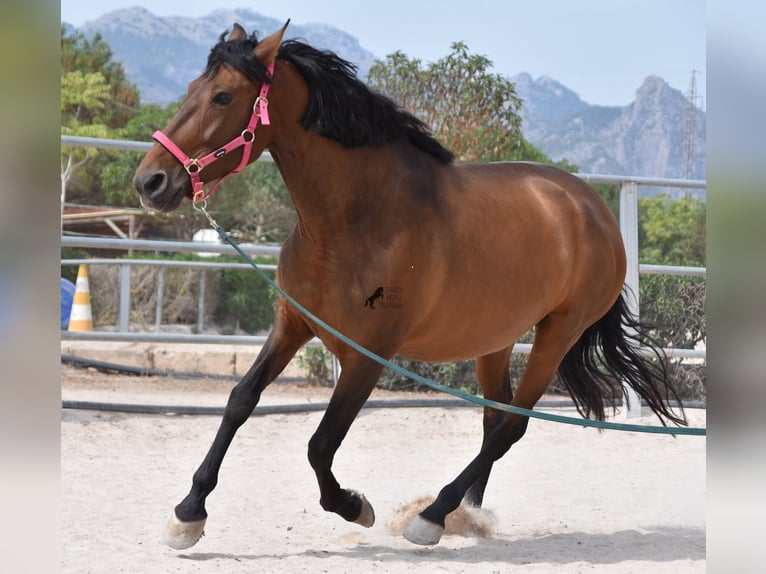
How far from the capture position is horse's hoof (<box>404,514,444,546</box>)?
3432 mm

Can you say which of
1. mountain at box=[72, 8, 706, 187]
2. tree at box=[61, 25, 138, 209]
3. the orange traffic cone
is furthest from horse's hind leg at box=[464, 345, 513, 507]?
mountain at box=[72, 8, 706, 187]

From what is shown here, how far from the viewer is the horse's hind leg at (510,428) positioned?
3459 millimetres

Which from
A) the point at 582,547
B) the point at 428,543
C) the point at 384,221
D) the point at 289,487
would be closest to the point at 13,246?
the point at 384,221

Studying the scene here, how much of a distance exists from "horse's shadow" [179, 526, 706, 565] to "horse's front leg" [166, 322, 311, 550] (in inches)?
6.8

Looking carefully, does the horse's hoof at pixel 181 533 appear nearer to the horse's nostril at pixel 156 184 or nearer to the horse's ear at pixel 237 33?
the horse's nostril at pixel 156 184

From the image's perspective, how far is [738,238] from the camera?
1.07 m

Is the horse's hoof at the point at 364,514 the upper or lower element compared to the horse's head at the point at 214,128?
lower

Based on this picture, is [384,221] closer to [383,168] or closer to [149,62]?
[383,168]

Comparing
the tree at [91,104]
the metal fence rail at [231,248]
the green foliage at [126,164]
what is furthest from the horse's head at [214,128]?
the tree at [91,104]

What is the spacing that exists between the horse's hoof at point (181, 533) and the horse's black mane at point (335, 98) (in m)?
1.49

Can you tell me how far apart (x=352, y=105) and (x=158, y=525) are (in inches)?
75.6

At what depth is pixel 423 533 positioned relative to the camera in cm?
344

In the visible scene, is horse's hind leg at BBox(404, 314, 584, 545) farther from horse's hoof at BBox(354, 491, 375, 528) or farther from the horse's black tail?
the horse's black tail

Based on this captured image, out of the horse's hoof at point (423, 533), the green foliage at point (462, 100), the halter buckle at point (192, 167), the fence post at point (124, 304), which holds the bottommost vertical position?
the horse's hoof at point (423, 533)
